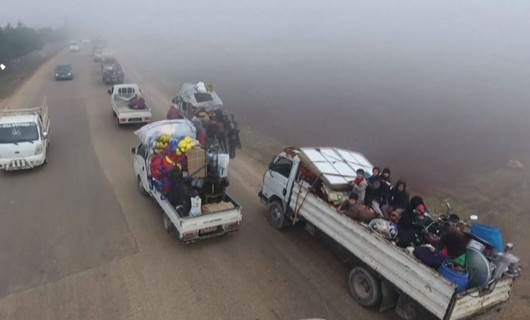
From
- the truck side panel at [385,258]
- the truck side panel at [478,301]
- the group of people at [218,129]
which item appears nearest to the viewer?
the truck side panel at [478,301]

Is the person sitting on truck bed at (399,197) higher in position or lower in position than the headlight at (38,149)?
higher

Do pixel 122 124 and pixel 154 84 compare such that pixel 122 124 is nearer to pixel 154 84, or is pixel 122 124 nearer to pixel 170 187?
pixel 170 187

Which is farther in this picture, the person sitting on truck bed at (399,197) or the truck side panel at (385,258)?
the person sitting on truck bed at (399,197)

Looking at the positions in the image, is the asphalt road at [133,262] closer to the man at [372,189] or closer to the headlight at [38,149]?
the headlight at [38,149]

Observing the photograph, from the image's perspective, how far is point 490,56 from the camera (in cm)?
7350

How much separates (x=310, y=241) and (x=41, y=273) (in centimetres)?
650

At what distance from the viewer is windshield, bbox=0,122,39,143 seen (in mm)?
13734

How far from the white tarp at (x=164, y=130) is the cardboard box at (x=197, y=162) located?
189cm

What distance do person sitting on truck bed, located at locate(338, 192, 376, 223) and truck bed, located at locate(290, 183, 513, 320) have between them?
24cm

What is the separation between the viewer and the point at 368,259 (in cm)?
797

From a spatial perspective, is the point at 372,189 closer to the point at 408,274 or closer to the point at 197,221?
the point at 408,274

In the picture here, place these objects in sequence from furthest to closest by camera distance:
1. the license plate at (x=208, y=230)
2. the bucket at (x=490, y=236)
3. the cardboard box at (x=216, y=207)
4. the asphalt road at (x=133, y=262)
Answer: the cardboard box at (x=216, y=207)
the license plate at (x=208, y=230)
the asphalt road at (x=133, y=262)
the bucket at (x=490, y=236)

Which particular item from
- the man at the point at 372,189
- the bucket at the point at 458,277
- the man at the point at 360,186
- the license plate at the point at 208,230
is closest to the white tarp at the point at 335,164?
the man at the point at 360,186

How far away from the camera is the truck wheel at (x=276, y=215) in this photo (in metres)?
10.8
